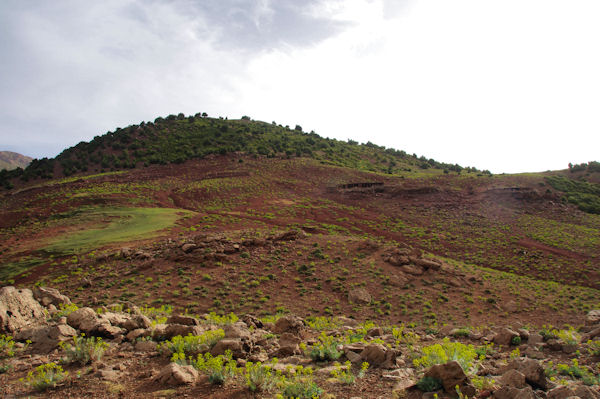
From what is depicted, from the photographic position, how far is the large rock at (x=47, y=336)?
20.5 ft

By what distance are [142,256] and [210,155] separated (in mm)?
43688

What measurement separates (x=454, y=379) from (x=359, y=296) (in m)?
11.0

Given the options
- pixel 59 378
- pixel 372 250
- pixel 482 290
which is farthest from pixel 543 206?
pixel 59 378

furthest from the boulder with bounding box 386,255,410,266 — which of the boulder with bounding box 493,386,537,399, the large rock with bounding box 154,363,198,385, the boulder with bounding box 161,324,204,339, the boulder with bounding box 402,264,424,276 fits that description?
the large rock with bounding box 154,363,198,385

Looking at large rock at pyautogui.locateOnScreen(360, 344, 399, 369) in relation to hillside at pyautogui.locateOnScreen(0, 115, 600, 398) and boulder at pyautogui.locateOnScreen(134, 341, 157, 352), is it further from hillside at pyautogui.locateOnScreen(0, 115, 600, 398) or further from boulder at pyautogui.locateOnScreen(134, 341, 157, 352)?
boulder at pyautogui.locateOnScreen(134, 341, 157, 352)

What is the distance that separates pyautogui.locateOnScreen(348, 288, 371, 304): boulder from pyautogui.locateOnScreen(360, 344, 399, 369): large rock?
29.6ft

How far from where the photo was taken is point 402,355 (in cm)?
646

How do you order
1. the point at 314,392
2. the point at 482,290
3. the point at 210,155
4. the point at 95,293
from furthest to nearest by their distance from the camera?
1. the point at 210,155
2. the point at 482,290
3. the point at 95,293
4. the point at 314,392

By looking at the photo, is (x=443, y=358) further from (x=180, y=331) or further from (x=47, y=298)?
(x=47, y=298)

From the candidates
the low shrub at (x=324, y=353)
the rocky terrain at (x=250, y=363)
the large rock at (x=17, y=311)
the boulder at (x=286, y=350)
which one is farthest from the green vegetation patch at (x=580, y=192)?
the large rock at (x=17, y=311)

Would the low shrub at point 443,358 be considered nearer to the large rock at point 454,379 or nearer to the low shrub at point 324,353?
the large rock at point 454,379

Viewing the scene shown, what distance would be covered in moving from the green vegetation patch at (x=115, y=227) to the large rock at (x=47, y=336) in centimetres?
1617

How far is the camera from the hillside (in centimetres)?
970

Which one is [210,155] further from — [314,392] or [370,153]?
[314,392]
